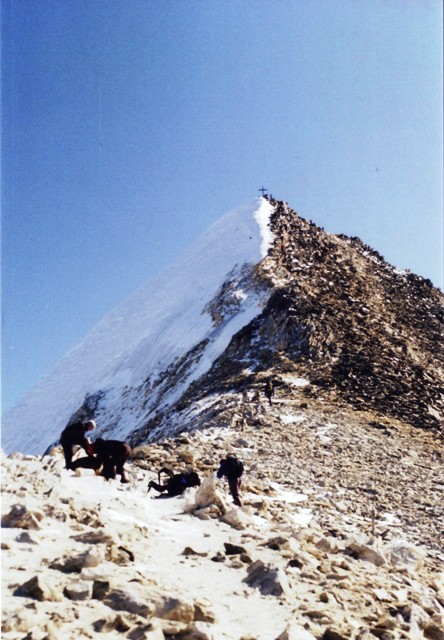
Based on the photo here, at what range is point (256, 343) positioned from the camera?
2916 centimetres

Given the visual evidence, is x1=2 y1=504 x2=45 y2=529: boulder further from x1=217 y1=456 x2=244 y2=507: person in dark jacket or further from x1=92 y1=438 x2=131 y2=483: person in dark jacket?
x1=217 y1=456 x2=244 y2=507: person in dark jacket

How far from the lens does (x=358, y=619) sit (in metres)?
5.87

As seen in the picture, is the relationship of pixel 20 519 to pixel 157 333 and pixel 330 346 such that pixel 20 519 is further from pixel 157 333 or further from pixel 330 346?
pixel 157 333

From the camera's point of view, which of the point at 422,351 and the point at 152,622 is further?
the point at 422,351

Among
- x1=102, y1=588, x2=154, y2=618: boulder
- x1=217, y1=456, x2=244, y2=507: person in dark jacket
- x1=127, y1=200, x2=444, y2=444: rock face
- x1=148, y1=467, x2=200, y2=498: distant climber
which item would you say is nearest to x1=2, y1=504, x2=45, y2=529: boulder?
x1=102, y1=588, x2=154, y2=618: boulder

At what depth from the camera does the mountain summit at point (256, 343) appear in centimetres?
2461

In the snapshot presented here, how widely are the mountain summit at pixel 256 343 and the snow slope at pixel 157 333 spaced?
0.14 meters

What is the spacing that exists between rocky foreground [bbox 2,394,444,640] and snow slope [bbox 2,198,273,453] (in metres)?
18.4

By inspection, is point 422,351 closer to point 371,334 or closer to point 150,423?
point 371,334

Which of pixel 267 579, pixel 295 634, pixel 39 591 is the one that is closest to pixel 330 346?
pixel 267 579

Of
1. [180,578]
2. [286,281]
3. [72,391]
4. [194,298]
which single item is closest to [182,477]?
[180,578]

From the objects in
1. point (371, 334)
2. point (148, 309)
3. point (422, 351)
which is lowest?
point (148, 309)

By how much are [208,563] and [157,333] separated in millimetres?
33059

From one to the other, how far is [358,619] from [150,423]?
843 inches
